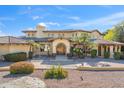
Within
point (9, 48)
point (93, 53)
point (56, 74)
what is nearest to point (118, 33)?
point (93, 53)

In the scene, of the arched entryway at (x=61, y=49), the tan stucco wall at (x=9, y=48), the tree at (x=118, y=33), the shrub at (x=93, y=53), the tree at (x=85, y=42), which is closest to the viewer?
the tan stucco wall at (x=9, y=48)

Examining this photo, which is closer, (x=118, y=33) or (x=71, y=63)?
(x=71, y=63)

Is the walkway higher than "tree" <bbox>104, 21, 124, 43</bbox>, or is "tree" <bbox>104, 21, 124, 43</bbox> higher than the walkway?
"tree" <bbox>104, 21, 124, 43</bbox>

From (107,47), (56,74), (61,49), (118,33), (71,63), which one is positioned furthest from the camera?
(118,33)

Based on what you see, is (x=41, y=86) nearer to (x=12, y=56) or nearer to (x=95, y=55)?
(x=12, y=56)

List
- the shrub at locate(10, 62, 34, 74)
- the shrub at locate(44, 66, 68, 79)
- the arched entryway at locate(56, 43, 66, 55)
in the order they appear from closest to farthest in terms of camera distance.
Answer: the shrub at locate(44, 66, 68, 79)
the shrub at locate(10, 62, 34, 74)
the arched entryway at locate(56, 43, 66, 55)

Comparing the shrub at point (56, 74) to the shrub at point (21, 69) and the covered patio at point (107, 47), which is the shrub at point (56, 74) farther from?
the covered patio at point (107, 47)

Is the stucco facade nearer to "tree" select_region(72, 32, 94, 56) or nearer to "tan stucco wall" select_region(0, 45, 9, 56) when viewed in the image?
"tree" select_region(72, 32, 94, 56)

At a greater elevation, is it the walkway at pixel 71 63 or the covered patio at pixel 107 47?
the covered patio at pixel 107 47

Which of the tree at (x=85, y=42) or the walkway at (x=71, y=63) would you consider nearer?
the walkway at (x=71, y=63)

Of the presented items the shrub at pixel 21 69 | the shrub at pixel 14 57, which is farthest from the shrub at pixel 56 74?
the shrub at pixel 14 57

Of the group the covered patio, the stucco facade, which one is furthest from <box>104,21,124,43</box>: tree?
the covered patio

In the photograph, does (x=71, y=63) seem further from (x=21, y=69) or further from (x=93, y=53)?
(x=21, y=69)

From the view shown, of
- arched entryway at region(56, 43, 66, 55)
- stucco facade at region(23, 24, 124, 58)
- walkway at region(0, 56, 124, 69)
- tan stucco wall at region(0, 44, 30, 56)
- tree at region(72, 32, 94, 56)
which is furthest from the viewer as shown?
arched entryway at region(56, 43, 66, 55)
